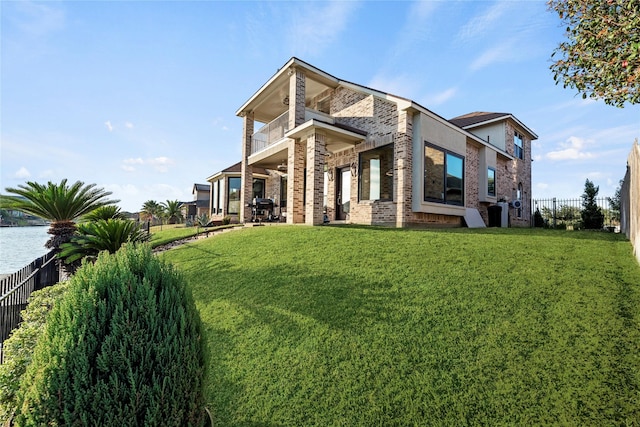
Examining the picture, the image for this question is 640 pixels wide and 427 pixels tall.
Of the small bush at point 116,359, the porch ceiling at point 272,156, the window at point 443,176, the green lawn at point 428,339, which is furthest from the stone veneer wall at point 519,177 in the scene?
the small bush at point 116,359

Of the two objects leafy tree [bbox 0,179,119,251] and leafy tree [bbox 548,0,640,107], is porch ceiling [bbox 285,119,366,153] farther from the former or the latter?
leafy tree [bbox 0,179,119,251]

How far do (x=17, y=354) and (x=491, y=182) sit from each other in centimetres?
1959

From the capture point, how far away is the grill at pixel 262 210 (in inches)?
584

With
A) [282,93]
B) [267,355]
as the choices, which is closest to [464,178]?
[282,93]

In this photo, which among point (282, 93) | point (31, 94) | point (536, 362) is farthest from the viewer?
point (282, 93)

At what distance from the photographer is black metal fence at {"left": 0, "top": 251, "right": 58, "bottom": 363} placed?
540 centimetres

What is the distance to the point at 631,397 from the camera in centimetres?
275

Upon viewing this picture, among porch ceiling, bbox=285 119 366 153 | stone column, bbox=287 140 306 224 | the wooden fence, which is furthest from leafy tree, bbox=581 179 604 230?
stone column, bbox=287 140 306 224

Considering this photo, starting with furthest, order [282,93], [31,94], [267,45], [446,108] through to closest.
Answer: [446,108]
[282,93]
[267,45]
[31,94]

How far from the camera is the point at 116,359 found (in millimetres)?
1954

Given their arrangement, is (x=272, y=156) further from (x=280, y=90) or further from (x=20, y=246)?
(x=20, y=246)

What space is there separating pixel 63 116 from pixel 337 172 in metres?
10.7

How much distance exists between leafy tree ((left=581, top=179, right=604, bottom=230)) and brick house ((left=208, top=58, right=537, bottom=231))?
4554 mm

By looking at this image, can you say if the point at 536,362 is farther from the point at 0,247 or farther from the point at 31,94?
the point at 0,247
